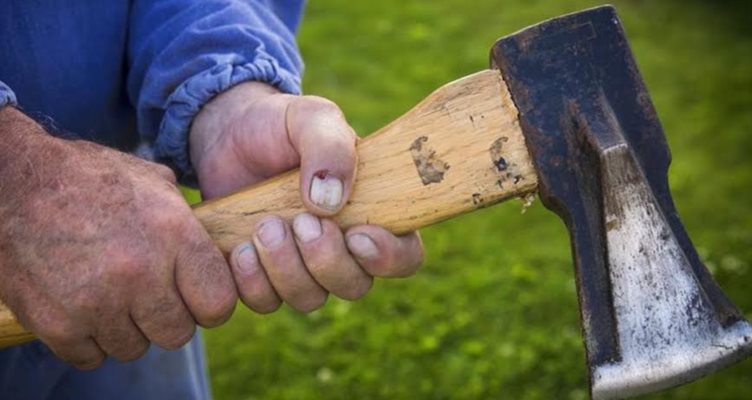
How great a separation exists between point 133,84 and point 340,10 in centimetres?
455

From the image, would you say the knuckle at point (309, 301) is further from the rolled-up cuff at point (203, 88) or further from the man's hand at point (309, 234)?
the rolled-up cuff at point (203, 88)

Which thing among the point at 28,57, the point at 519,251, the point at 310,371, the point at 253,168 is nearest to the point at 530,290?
the point at 519,251

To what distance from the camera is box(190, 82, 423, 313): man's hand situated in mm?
1849

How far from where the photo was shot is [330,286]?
1930 mm

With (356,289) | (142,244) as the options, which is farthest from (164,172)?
(356,289)

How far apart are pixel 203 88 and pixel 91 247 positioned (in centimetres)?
45

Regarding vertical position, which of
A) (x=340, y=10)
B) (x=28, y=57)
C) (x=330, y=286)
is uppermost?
(x=28, y=57)

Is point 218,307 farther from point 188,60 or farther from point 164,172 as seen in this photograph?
point 188,60

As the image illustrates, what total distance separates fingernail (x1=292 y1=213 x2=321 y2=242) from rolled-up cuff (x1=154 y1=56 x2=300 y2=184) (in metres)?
0.33

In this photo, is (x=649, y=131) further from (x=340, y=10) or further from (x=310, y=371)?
(x=340, y=10)

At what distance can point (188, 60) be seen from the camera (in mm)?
2064

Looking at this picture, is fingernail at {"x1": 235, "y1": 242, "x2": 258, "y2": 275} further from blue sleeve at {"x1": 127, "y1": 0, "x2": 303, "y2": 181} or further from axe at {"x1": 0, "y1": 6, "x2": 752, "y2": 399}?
blue sleeve at {"x1": 127, "y1": 0, "x2": 303, "y2": 181}

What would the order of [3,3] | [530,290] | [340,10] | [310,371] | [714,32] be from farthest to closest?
[340,10] → [714,32] → [530,290] → [310,371] → [3,3]

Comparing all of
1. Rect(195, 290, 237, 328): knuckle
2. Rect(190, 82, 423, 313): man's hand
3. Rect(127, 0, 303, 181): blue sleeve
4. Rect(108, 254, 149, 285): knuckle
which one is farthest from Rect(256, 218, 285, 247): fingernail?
Rect(127, 0, 303, 181): blue sleeve
